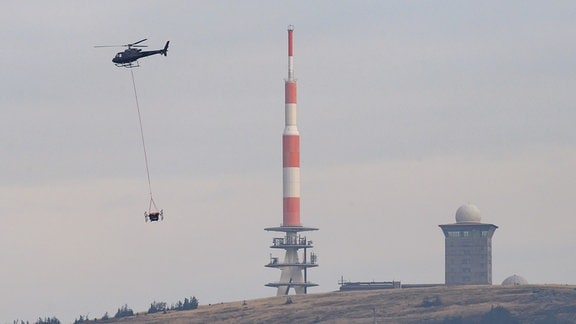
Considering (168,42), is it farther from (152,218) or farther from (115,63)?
(152,218)

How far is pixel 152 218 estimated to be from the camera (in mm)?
123875

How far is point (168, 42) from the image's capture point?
430 feet

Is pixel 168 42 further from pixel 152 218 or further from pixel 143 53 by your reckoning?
pixel 152 218

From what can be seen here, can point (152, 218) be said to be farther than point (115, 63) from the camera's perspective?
No

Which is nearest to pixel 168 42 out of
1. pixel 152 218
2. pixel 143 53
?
pixel 143 53

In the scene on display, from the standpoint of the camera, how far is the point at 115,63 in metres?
136

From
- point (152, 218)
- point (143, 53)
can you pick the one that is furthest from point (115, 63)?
point (152, 218)

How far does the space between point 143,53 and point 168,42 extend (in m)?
4.75

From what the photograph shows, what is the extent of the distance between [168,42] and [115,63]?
6943 mm

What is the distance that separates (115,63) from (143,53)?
8.86 feet

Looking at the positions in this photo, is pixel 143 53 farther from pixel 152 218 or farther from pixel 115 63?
pixel 152 218

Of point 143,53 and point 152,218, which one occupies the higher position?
point 143,53

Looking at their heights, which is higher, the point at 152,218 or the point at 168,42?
the point at 168,42

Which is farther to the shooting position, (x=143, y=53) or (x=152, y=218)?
(x=143, y=53)
